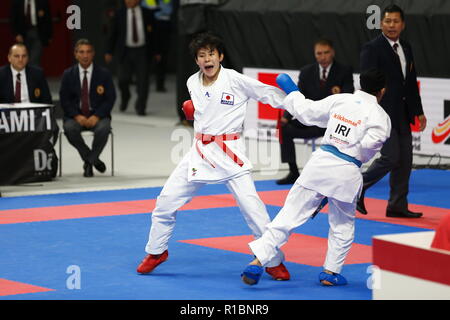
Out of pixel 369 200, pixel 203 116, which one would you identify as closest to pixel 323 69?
pixel 369 200

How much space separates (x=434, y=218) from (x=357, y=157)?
3006 mm

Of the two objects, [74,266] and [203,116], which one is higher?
[203,116]

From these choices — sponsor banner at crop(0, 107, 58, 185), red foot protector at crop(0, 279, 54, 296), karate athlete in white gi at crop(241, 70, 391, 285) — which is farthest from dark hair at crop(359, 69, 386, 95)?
sponsor banner at crop(0, 107, 58, 185)

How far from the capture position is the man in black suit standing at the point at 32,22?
1652 cm

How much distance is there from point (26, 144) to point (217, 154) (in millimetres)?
4687

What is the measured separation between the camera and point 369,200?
428 inches

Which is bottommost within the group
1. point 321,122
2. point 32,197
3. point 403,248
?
point 32,197

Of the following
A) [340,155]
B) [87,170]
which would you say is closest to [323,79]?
[87,170]

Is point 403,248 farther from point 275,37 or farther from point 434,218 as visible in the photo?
point 275,37

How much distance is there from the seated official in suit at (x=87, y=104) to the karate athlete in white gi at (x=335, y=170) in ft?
17.8

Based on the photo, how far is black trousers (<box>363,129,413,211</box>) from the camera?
9.49 metres

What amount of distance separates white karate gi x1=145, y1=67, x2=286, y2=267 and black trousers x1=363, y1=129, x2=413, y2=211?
2.48 m
